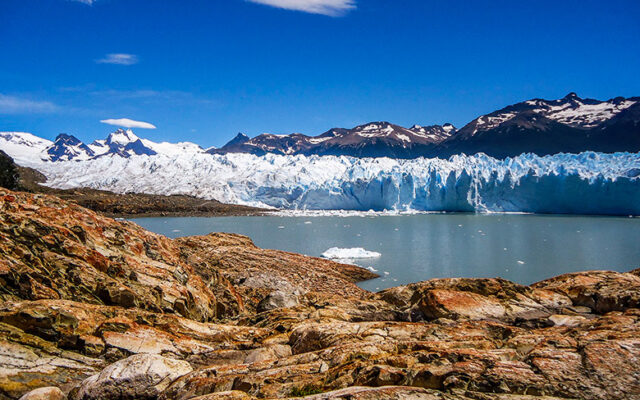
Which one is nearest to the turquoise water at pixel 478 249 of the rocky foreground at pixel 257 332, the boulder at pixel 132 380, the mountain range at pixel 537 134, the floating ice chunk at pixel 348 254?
the floating ice chunk at pixel 348 254

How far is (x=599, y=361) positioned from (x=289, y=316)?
4.24 metres

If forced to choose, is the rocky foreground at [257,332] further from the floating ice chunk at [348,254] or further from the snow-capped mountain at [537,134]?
the snow-capped mountain at [537,134]

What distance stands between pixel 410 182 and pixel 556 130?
9889 centimetres

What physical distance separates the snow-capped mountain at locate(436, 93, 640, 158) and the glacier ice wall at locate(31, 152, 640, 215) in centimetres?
6932

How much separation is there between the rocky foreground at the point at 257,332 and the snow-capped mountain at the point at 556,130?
393ft

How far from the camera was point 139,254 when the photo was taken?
23.6 ft

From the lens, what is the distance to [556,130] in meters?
128

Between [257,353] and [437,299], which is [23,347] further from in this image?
[437,299]

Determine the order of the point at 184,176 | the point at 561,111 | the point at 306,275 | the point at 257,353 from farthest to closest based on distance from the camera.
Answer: the point at 561,111 < the point at 184,176 < the point at 306,275 < the point at 257,353

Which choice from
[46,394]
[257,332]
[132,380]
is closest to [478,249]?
[257,332]

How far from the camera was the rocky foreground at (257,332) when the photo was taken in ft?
11.0

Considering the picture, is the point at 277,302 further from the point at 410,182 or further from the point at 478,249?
the point at 410,182

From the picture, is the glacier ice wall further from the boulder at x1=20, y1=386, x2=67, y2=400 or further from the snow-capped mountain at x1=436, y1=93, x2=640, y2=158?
the snow-capped mountain at x1=436, y1=93, x2=640, y2=158

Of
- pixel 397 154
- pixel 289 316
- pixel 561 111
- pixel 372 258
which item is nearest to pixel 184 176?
pixel 372 258
